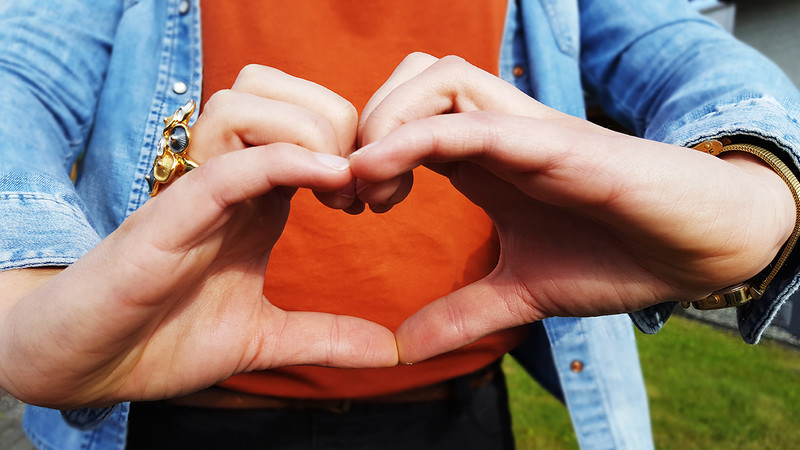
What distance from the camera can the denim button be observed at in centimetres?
144

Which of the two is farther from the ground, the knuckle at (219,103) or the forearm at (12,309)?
the knuckle at (219,103)

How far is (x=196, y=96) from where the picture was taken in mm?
1423

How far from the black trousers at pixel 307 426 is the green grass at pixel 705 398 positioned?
2281 millimetres

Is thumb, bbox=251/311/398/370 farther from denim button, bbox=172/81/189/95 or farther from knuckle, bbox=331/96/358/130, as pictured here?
denim button, bbox=172/81/189/95

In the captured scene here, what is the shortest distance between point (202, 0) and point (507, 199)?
3.15ft

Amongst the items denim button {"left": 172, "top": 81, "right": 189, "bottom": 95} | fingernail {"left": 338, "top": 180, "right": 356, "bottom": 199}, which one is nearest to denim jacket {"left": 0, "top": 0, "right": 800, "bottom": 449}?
denim button {"left": 172, "top": 81, "right": 189, "bottom": 95}

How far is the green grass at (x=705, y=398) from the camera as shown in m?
→ 3.44

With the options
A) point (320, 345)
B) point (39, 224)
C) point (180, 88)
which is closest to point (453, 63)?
point (320, 345)

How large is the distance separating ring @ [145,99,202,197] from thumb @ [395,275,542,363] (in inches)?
18.2

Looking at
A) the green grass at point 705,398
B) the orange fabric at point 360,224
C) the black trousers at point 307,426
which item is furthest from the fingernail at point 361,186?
the green grass at point 705,398

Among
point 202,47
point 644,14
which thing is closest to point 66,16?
point 202,47

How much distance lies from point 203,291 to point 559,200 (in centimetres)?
56

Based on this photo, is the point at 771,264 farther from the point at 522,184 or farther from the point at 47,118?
the point at 47,118

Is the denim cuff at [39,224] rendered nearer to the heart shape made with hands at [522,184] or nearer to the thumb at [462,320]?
the heart shape made with hands at [522,184]
